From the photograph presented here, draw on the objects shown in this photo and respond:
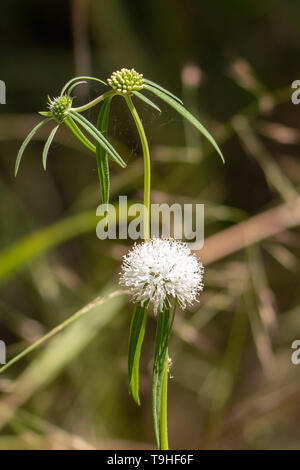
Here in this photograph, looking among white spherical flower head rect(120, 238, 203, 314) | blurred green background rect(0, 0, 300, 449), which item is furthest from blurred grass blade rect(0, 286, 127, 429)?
white spherical flower head rect(120, 238, 203, 314)

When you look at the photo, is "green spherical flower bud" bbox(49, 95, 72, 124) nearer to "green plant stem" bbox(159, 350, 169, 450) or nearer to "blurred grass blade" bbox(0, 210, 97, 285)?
"green plant stem" bbox(159, 350, 169, 450)

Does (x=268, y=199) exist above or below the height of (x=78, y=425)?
above

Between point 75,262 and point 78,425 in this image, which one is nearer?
point 78,425

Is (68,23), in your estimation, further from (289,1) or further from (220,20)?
(289,1)

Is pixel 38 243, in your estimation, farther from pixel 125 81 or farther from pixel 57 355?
pixel 125 81
